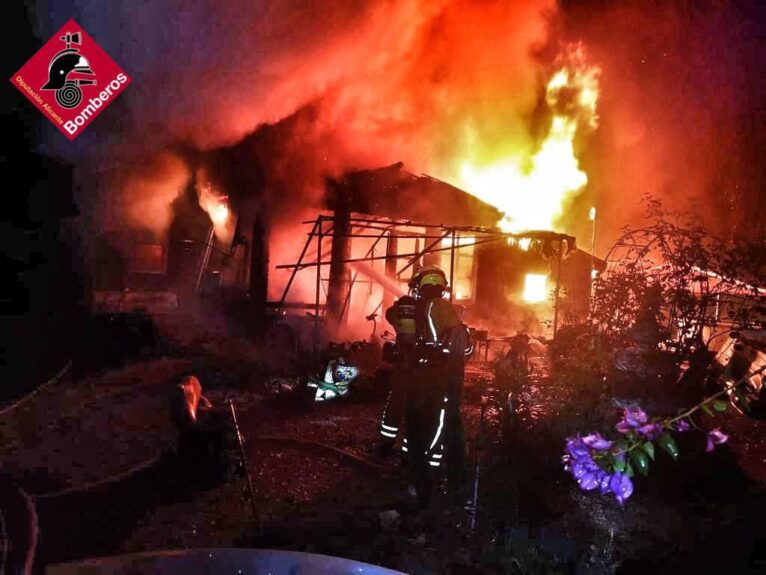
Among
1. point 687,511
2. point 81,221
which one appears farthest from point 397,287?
point 687,511

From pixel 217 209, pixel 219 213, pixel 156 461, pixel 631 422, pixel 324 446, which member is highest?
pixel 217 209

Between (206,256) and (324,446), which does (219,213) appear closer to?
(206,256)

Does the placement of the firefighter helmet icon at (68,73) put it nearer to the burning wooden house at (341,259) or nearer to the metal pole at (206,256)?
the burning wooden house at (341,259)

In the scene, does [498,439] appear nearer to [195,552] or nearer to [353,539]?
[353,539]

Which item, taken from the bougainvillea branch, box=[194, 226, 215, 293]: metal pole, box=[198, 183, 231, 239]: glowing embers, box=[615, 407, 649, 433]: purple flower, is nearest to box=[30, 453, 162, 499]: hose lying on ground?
the bougainvillea branch

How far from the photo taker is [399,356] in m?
5.56

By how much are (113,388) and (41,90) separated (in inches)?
223

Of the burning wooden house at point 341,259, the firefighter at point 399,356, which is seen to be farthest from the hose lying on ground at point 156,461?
the burning wooden house at point 341,259

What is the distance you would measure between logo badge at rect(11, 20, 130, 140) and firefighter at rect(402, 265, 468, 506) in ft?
26.4

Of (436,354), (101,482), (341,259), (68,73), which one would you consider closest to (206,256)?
(341,259)

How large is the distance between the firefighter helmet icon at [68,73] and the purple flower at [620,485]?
10.8 metres

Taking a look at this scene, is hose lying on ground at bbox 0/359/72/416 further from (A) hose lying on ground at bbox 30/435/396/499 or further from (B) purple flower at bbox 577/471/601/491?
(B) purple flower at bbox 577/471/601/491

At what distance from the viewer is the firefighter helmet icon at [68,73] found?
31.5 ft

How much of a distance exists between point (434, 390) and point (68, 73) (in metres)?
9.06
